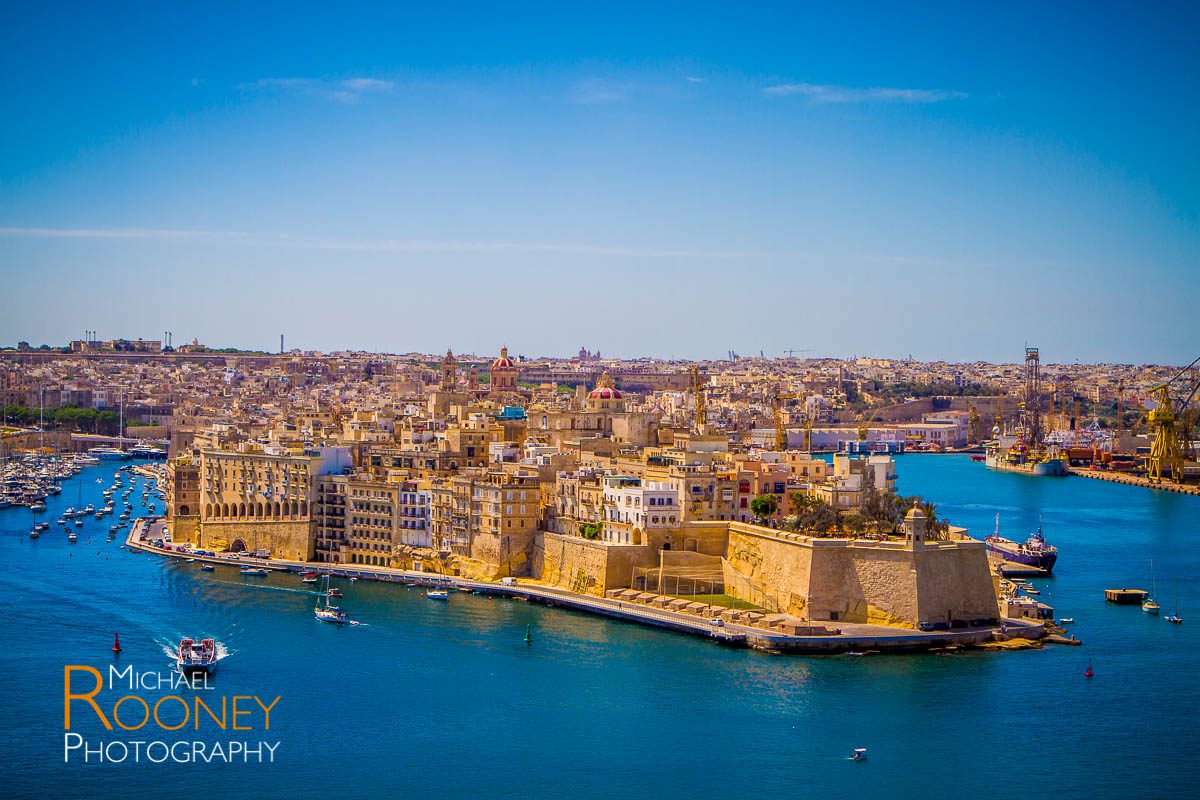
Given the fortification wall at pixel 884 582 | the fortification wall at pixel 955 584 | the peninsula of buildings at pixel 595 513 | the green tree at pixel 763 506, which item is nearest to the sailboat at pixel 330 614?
the peninsula of buildings at pixel 595 513

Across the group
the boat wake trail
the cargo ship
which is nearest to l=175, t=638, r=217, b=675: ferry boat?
the boat wake trail

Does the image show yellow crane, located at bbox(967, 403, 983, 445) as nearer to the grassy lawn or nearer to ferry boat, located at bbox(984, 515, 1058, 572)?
ferry boat, located at bbox(984, 515, 1058, 572)

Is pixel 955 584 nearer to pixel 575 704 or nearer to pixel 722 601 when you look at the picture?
pixel 722 601

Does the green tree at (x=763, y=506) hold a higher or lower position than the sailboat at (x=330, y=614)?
higher

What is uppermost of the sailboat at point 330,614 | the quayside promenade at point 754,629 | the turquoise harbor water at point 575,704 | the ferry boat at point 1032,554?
the ferry boat at point 1032,554

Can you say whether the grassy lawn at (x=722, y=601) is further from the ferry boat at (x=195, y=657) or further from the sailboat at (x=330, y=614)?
the ferry boat at (x=195, y=657)

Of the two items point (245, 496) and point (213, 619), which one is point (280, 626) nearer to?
point (213, 619)
